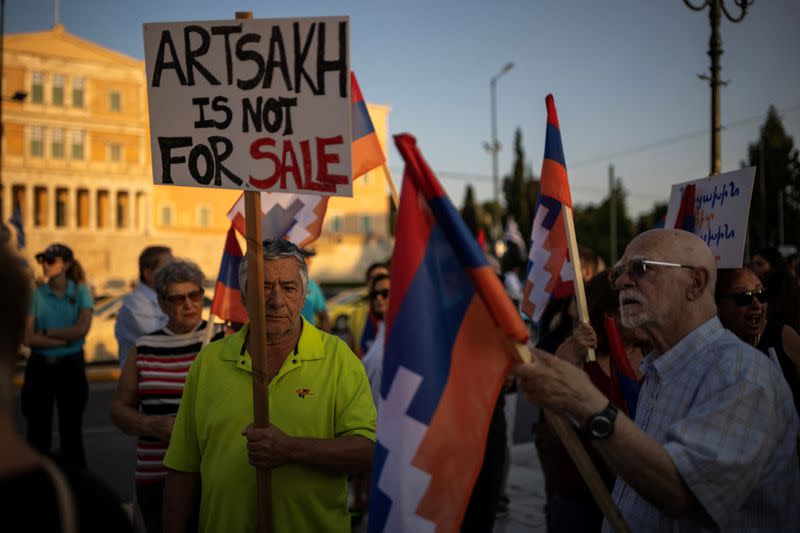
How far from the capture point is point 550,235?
389 cm

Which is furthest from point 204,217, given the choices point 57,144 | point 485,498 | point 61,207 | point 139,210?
point 485,498

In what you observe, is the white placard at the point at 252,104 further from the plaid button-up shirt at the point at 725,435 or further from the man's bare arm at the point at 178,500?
the plaid button-up shirt at the point at 725,435

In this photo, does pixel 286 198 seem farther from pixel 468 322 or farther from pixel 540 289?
pixel 468 322

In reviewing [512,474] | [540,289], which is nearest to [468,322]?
[540,289]

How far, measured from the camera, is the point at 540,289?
159 inches

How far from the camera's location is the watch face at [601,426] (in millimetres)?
2092

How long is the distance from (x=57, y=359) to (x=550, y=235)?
4.98 m

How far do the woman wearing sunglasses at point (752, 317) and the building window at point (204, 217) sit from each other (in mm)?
54706

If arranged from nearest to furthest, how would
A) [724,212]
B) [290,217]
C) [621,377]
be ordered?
[621,377] → [724,212] → [290,217]

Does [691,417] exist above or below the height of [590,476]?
above

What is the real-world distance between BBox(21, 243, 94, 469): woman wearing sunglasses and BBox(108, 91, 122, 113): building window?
169 ft

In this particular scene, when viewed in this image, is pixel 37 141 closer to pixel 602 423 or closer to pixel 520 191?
pixel 520 191

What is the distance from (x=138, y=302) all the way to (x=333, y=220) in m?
53.9

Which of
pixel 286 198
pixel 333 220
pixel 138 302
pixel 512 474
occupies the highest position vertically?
pixel 333 220
